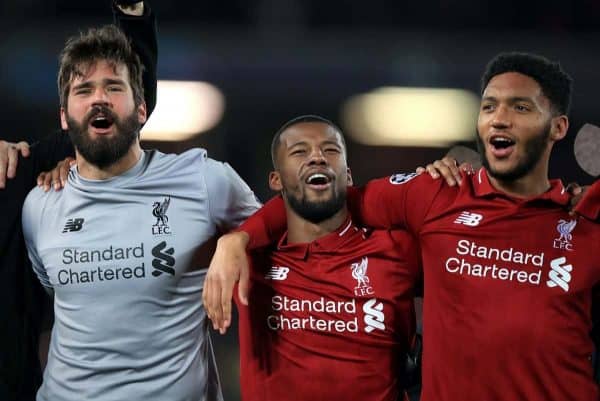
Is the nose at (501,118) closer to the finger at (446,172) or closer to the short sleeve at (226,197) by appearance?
the finger at (446,172)

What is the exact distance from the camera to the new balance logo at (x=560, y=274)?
2143mm

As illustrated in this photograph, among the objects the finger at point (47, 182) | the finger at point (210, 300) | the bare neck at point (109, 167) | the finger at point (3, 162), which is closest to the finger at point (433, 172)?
the finger at point (210, 300)

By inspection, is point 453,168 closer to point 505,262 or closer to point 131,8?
point 505,262

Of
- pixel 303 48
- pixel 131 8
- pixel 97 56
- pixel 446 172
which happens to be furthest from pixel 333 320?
pixel 303 48

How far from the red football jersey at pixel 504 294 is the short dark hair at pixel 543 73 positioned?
0.21 m

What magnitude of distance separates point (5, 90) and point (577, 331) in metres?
5.25

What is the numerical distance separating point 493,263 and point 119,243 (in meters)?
0.97

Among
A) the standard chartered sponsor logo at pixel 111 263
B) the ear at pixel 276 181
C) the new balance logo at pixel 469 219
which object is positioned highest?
the ear at pixel 276 181

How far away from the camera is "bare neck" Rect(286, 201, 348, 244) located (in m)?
2.43

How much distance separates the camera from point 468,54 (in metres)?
6.61

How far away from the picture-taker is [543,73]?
230 cm

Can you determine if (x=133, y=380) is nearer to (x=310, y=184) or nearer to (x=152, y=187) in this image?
(x=152, y=187)

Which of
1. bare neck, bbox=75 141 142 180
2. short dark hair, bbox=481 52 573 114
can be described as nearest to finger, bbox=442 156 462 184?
short dark hair, bbox=481 52 573 114

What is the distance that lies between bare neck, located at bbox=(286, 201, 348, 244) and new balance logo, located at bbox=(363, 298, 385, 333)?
24 centimetres
